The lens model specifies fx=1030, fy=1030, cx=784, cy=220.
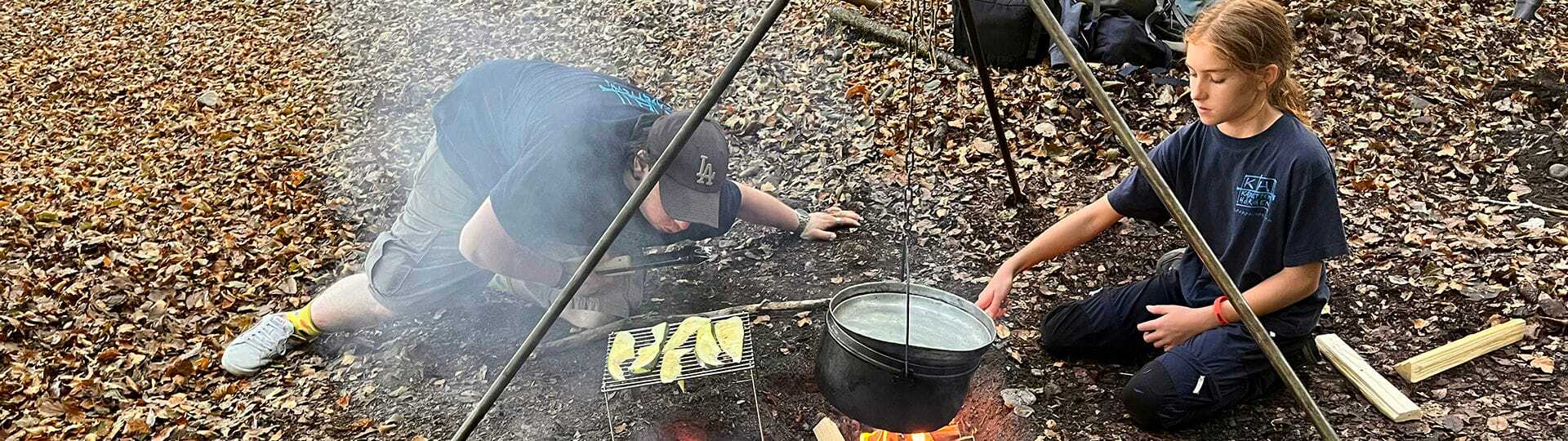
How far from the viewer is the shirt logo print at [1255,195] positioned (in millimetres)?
2697

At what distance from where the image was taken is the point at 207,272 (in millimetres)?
4473

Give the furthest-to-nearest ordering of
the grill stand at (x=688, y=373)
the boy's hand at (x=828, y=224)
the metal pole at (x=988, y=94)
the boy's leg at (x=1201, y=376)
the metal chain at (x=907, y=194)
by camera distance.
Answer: the boy's hand at (x=828, y=224)
the grill stand at (x=688, y=373)
the boy's leg at (x=1201, y=376)
the metal pole at (x=988, y=94)
the metal chain at (x=907, y=194)

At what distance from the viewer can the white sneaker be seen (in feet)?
12.1

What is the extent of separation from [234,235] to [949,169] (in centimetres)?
335

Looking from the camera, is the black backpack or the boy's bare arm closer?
the boy's bare arm

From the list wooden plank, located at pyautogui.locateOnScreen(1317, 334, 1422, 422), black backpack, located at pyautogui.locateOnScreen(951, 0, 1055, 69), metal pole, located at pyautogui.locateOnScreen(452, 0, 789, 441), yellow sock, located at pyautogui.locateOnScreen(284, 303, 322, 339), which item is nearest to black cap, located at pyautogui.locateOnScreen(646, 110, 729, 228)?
metal pole, located at pyautogui.locateOnScreen(452, 0, 789, 441)

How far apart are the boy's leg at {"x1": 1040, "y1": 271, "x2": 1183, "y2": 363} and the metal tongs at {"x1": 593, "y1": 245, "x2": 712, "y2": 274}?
55.6 inches

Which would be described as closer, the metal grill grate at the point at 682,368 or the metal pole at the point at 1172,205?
the metal pole at the point at 1172,205

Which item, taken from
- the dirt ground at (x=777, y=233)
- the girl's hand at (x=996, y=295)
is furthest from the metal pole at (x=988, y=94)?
the girl's hand at (x=996, y=295)

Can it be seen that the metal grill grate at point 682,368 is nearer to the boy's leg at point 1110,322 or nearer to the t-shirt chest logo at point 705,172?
the t-shirt chest logo at point 705,172

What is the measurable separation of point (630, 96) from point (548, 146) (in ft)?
1.71

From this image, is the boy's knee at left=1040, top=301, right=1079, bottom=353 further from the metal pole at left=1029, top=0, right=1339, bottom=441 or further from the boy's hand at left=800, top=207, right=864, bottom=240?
the metal pole at left=1029, top=0, right=1339, bottom=441

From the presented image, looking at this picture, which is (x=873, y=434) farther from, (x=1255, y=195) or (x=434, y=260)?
(x=434, y=260)

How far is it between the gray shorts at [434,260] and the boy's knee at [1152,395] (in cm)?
177
